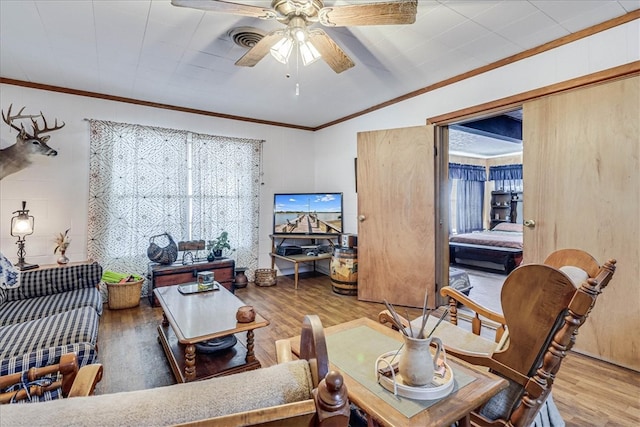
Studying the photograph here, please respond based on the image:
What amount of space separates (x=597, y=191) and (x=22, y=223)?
505 cm

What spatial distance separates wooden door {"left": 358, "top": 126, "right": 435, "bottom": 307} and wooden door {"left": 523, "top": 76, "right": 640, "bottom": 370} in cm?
100

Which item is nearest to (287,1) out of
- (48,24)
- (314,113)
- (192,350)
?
(48,24)

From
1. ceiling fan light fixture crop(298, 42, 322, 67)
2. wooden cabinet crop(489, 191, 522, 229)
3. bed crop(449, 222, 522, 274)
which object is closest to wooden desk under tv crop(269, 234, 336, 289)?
bed crop(449, 222, 522, 274)

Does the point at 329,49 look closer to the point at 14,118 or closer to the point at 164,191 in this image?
the point at 164,191

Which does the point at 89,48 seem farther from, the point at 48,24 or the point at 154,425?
the point at 154,425

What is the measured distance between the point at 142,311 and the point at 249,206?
194 centimetres

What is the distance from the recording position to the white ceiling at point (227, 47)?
2102 millimetres

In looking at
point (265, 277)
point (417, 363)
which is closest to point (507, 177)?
point (265, 277)

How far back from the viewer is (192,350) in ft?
6.20

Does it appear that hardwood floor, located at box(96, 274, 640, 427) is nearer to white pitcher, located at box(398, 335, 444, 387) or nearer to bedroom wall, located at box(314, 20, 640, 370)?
bedroom wall, located at box(314, 20, 640, 370)

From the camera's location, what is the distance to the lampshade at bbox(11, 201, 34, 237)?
3088mm

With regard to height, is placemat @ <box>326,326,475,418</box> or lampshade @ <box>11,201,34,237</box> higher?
Answer: lampshade @ <box>11,201,34,237</box>

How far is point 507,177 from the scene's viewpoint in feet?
25.9

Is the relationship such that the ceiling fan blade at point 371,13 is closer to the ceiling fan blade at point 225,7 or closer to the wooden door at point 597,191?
the ceiling fan blade at point 225,7
